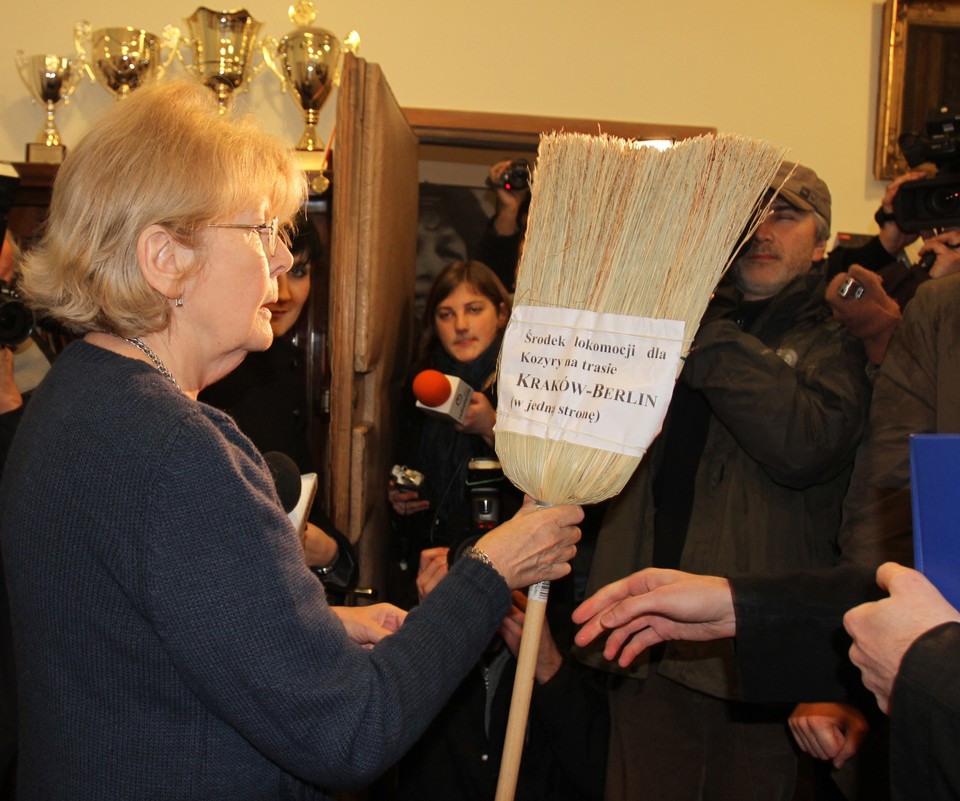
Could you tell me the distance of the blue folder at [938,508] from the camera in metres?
0.87

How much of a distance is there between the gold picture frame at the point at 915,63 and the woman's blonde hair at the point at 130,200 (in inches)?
108

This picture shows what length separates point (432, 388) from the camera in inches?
82.2

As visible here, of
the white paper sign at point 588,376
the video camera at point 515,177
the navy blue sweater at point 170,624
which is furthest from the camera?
the video camera at point 515,177

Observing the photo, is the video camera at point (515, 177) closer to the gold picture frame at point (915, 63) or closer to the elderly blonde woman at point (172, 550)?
the gold picture frame at point (915, 63)

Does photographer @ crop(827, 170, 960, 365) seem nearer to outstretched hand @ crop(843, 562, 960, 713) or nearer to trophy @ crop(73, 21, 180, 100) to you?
outstretched hand @ crop(843, 562, 960, 713)

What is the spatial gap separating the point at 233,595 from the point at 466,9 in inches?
104

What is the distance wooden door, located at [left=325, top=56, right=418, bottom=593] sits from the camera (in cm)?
179

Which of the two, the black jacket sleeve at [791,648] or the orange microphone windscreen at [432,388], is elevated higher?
the orange microphone windscreen at [432,388]

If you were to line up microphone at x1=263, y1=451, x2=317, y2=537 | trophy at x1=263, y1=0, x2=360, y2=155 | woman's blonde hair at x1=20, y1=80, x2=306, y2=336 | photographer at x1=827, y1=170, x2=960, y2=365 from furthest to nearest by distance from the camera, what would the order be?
trophy at x1=263, y1=0, x2=360, y2=155 → photographer at x1=827, y1=170, x2=960, y2=365 → microphone at x1=263, y1=451, x2=317, y2=537 → woman's blonde hair at x1=20, y1=80, x2=306, y2=336

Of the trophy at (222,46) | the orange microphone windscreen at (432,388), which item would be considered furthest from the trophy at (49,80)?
the orange microphone windscreen at (432,388)

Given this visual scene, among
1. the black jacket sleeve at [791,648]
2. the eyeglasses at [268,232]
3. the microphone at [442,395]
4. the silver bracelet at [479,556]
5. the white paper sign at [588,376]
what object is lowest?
the black jacket sleeve at [791,648]

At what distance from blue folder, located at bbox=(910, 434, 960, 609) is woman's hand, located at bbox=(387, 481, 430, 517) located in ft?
5.01

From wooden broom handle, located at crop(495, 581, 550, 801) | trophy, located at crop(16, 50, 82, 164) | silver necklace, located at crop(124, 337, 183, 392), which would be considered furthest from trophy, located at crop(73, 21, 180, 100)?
wooden broom handle, located at crop(495, 581, 550, 801)

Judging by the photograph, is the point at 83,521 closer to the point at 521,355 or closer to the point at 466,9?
the point at 521,355
